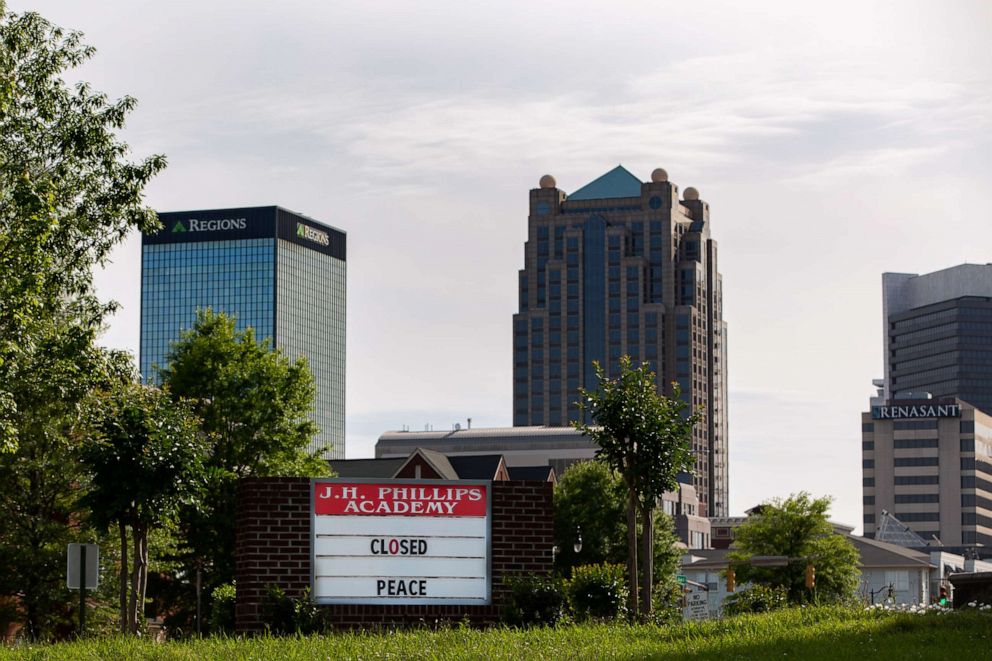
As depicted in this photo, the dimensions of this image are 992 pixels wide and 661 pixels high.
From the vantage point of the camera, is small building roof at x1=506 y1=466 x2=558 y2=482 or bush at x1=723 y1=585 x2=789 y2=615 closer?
bush at x1=723 y1=585 x2=789 y2=615

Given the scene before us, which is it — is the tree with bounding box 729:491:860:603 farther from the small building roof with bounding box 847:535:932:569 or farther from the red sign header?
the small building roof with bounding box 847:535:932:569

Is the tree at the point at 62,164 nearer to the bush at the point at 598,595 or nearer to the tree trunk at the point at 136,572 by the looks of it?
Answer: the tree trunk at the point at 136,572

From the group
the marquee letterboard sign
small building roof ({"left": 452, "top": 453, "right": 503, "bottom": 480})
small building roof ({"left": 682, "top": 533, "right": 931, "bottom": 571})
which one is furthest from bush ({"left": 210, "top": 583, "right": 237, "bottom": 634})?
small building roof ({"left": 682, "top": 533, "right": 931, "bottom": 571})

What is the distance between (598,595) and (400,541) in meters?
4.69

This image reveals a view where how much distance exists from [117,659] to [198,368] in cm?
4123

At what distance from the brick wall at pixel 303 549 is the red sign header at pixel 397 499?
1.26 feet

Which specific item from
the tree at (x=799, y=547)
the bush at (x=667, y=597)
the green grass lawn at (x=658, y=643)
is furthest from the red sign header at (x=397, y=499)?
the tree at (x=799, y=547)

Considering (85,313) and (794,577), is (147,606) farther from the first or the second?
(794,577)

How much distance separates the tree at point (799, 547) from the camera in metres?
94.4

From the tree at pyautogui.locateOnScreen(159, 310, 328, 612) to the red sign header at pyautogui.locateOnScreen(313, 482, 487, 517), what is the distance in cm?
2824

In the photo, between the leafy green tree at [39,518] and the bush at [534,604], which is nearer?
the bush at [534,604]

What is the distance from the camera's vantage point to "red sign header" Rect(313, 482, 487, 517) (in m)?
34.5

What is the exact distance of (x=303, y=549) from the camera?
34281 millimetres

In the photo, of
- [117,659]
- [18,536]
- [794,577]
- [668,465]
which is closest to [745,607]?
[668,465]
